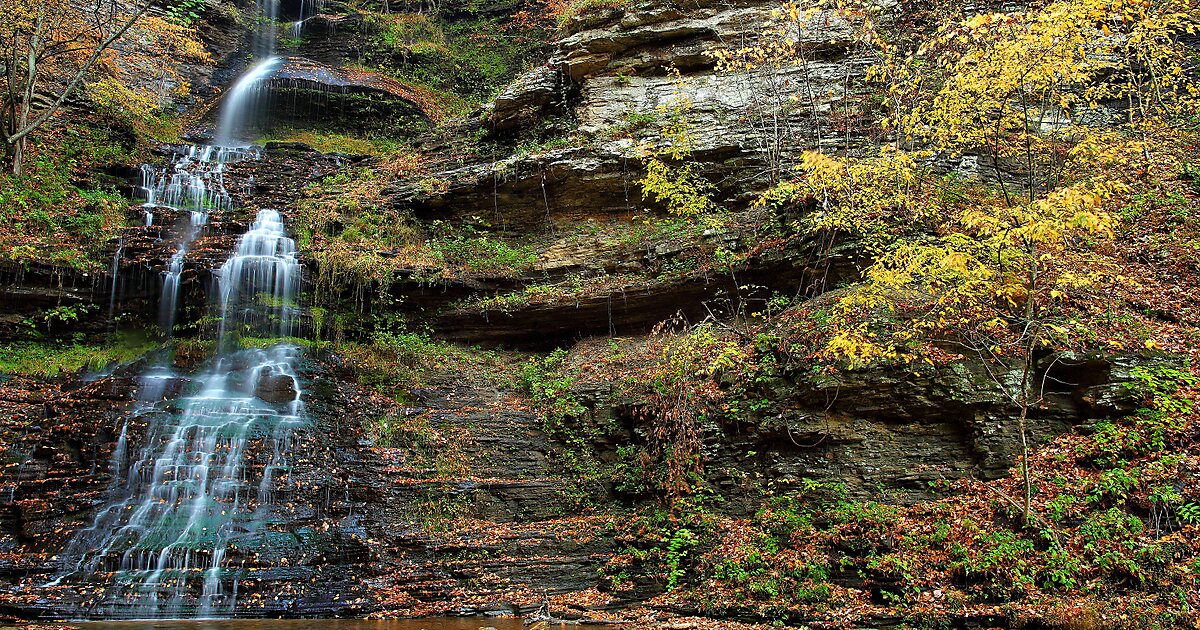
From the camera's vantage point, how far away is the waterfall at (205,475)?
7556mm

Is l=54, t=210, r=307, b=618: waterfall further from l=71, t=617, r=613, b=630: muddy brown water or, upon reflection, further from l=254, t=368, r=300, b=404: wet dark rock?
l=71, t=617, r=613, b=630: muddy brown water

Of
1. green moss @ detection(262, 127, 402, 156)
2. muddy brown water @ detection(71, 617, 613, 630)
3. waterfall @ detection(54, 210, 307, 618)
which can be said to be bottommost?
muddy brown water @ detection(71, 617, 613, 630)

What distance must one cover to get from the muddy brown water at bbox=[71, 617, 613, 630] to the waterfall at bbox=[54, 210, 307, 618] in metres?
0.30

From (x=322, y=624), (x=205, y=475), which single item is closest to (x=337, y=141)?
(x=205, y=475)

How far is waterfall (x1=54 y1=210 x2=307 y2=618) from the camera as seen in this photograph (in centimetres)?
756

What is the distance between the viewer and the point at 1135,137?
11852 millimetres

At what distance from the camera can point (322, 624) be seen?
7.07m

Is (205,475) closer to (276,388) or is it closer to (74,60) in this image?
(276,388)

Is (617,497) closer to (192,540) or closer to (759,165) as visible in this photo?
(192,540)

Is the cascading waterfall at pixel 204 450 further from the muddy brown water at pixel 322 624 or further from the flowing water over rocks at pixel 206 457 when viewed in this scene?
the muddy brown water at pixel 322 624

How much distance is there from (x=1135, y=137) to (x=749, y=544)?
1086cm

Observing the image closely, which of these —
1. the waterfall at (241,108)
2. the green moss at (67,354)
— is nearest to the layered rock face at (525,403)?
the green moss at (67,354)

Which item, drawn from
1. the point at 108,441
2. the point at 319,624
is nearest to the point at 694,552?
the point at 319,624

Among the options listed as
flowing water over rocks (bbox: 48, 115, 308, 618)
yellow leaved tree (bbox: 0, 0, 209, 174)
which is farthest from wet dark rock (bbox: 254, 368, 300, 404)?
yellow leaved tree (bbox: 0, 0, 209, 174)
